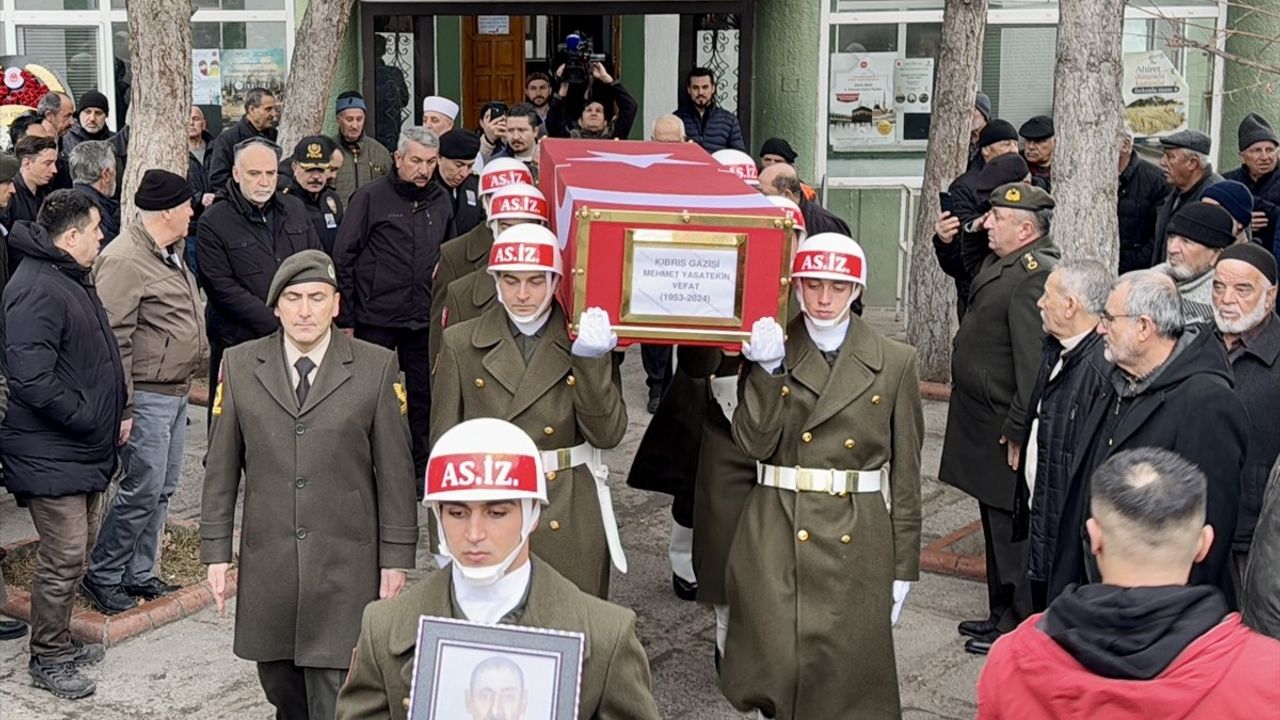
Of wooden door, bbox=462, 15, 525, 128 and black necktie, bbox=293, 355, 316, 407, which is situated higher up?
wooden door, bbox=462, 15, 525, 128

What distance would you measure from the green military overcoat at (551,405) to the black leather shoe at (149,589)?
2.30 m

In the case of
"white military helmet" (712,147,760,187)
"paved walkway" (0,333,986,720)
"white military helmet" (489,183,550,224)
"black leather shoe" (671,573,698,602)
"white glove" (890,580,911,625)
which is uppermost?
"white military helmet" (712,147,760,187)

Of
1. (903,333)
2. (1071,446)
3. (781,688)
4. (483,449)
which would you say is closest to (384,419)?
(781,688)

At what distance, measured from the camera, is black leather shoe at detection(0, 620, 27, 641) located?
294 inches

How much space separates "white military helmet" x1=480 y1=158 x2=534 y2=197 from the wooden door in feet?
28.4

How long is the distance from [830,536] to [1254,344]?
1.86m


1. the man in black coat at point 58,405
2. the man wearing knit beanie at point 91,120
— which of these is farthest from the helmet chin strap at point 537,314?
the man wearing knit beanie at point 91,120

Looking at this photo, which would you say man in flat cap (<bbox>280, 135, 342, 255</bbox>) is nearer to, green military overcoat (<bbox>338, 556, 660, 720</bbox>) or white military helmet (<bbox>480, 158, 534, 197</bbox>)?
white military helmet (<bbox>480, 158, 534, 197</bbox>)

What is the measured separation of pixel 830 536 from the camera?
5.97m

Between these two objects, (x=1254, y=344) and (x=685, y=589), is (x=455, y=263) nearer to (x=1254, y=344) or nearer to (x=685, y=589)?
Answer: (x=685, y=589)

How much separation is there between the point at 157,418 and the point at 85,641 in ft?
3.38

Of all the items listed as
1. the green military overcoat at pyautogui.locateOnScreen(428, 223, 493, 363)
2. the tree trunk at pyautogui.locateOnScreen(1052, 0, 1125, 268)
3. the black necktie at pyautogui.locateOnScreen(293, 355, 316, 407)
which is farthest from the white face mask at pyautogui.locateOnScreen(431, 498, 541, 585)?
the tree trunk at pyautogui.locateOnScreen(1052, 0, 1125, 268)

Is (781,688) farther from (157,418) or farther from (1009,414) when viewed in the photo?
(157,418)

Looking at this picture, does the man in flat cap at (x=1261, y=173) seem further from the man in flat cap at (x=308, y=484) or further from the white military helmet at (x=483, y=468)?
the white military helmet at (x=483, y=468)
